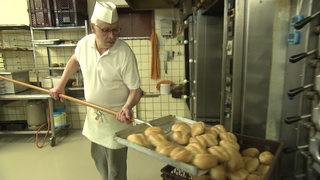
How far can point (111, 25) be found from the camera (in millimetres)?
1492

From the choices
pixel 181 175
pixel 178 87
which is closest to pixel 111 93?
pixel 181 175

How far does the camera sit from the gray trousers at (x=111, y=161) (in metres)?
1.71

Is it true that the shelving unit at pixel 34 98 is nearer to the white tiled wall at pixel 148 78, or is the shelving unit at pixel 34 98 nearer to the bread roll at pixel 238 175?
the white tiled wall at pixel 148 78

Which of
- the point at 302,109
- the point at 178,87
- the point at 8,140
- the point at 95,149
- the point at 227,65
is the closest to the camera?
the point at 302,109

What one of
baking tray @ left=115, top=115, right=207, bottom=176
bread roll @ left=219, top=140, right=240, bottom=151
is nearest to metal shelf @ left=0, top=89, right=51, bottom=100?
baking tray @ left=115, top=115, right=207, bottom=176

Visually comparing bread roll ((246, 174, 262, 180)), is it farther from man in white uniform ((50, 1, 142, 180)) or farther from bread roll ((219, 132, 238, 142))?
man in white uniform ((50, 1, 142, 180))

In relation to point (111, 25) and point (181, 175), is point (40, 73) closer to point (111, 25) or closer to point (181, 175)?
point (111, 25)

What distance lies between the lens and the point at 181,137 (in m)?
1.10

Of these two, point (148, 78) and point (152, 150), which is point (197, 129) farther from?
point (148, 78)

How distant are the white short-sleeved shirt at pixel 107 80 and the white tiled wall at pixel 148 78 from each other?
203cm

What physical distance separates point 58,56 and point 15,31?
74 cm

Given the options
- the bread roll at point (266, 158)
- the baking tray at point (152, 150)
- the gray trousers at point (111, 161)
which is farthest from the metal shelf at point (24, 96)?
the bread roll at point (266, 158)

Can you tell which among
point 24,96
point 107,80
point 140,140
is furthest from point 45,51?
point 140,140

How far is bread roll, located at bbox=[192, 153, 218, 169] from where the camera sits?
0.86m
